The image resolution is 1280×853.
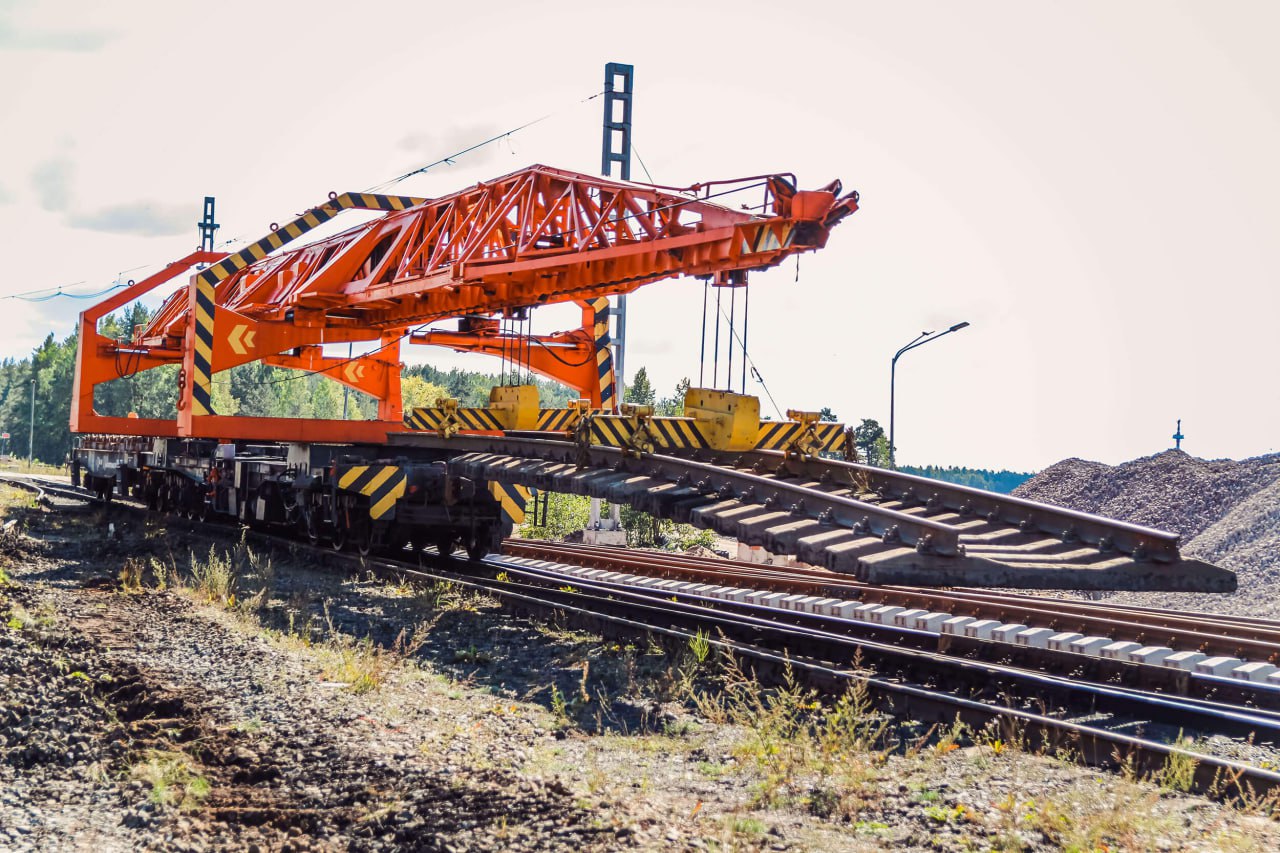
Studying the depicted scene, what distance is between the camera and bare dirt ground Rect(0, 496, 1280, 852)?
195 inches

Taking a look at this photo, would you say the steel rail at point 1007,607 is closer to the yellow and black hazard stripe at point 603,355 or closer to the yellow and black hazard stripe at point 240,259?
the yellow and black hazard stripe at point 603,355

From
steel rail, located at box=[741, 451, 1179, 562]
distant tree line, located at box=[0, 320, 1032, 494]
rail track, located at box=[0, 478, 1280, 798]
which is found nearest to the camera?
rail track, located at box=[0, 478, 1280, 798]

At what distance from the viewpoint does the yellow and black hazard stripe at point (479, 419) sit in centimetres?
1380

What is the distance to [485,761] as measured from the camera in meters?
5.79

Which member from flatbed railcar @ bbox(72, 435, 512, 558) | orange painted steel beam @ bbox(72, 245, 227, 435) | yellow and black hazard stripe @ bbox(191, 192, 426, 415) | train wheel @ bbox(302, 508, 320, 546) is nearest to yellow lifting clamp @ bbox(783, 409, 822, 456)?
flatbed railcar @ bbox(72, 435, 512, 558)

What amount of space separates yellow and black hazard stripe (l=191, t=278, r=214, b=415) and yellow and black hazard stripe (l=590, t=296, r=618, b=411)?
6278 mm

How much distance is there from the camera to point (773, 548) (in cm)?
820

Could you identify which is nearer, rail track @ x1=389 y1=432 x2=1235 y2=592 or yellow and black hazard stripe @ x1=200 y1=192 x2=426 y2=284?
rail track @ x1=389 y1=432 x2=1235 y2=592

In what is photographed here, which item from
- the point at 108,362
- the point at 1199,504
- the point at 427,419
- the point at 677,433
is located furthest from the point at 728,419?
the point at 1199,504

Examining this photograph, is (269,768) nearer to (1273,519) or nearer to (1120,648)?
(1120,648)

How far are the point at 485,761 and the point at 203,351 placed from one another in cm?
1256

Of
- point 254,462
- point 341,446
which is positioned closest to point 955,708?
point 341,446

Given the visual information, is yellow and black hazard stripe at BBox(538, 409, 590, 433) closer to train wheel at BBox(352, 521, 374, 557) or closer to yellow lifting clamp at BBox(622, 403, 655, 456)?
yellow lifting clamp at BBox(622, 403, 655, 456)

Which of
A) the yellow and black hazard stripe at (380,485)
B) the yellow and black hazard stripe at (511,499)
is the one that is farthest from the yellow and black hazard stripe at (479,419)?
the yellow and black hazard stripe at (380,485)
